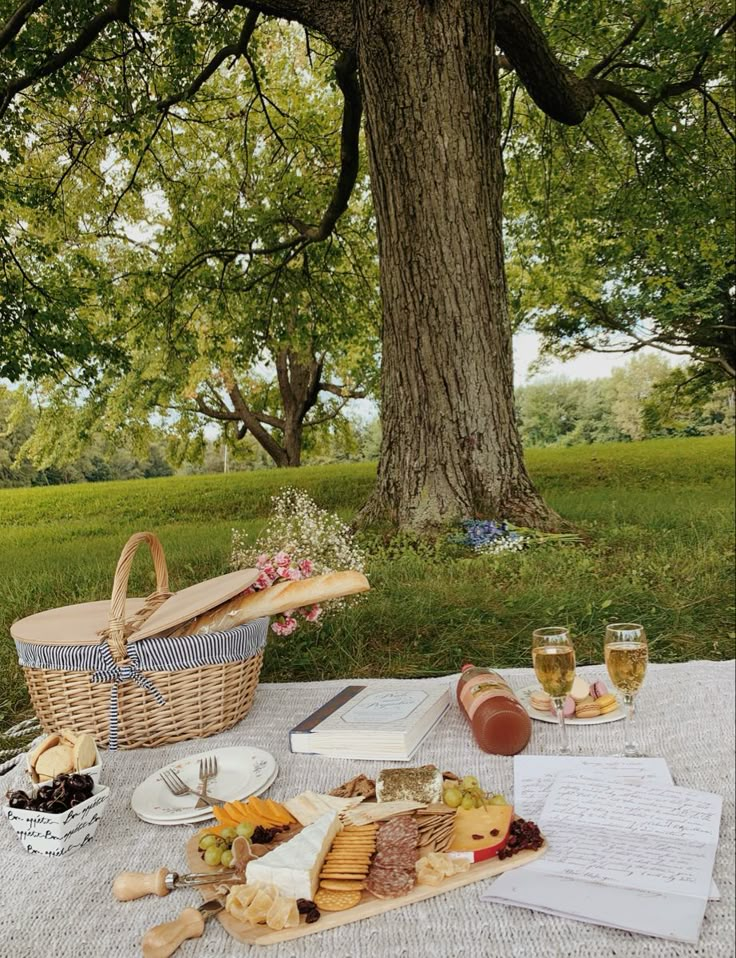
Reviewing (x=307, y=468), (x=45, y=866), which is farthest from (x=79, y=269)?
(x=45, y=866)

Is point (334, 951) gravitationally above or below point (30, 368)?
below

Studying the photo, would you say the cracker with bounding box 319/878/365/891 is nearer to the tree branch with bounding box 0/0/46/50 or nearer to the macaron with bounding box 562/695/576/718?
the macaron with bounding box 562/695/576/718

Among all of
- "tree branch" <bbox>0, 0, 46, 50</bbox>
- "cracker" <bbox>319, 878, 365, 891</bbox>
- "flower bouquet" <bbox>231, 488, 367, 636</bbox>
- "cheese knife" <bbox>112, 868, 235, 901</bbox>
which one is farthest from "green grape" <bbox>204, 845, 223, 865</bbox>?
"tree branch" <bbox>0, 0, 46, 50</bbox>

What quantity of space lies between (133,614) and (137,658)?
0.60 ft

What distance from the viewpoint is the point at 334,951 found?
0.92 m

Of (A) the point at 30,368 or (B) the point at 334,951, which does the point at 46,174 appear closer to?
(A) the point at 30,368

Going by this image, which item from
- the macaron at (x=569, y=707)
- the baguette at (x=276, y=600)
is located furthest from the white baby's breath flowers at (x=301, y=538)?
the macaron at (x=569, y=707)

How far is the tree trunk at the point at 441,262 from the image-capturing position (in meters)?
3.04

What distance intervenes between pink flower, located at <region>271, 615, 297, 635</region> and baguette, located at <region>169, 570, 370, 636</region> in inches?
22.6

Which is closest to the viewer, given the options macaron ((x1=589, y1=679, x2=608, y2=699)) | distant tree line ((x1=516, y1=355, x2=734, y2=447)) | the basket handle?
the basket handle

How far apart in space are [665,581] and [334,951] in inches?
88.8

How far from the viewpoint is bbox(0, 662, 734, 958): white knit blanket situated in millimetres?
922

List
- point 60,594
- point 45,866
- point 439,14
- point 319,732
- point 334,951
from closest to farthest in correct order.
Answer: point 334,951
point 45,866
point 319,732
point 60,594
point 439,14

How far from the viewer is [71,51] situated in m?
3.20
